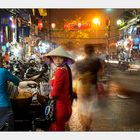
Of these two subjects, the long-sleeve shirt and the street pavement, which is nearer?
the long-sleeve shirt

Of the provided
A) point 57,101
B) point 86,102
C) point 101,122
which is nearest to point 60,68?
point 57,101

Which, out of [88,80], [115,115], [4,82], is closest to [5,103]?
[4,82]

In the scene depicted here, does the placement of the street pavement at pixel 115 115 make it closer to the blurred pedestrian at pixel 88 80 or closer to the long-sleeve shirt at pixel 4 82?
the blurred pedestrian at pixel 88 80

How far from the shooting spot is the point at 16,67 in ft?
55.9

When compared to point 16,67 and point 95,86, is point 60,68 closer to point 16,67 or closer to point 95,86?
point 95,86

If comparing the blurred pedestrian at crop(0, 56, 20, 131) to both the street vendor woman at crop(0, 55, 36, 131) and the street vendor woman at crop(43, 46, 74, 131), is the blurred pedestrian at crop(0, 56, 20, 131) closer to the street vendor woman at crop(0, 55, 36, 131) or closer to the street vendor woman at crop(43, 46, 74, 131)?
the street vendor woman at crop(0, 55, 36, 131)

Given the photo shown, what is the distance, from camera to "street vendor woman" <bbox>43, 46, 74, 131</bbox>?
577 cm

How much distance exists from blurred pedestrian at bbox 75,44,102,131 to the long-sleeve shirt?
239 centimetres

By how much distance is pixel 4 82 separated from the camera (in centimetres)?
590

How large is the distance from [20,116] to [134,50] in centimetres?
4432

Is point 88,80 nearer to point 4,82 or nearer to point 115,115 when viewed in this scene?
point 115,115

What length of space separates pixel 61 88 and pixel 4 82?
84 cm

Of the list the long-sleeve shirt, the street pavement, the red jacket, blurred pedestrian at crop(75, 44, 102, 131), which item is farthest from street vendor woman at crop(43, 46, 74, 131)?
the street pavement
